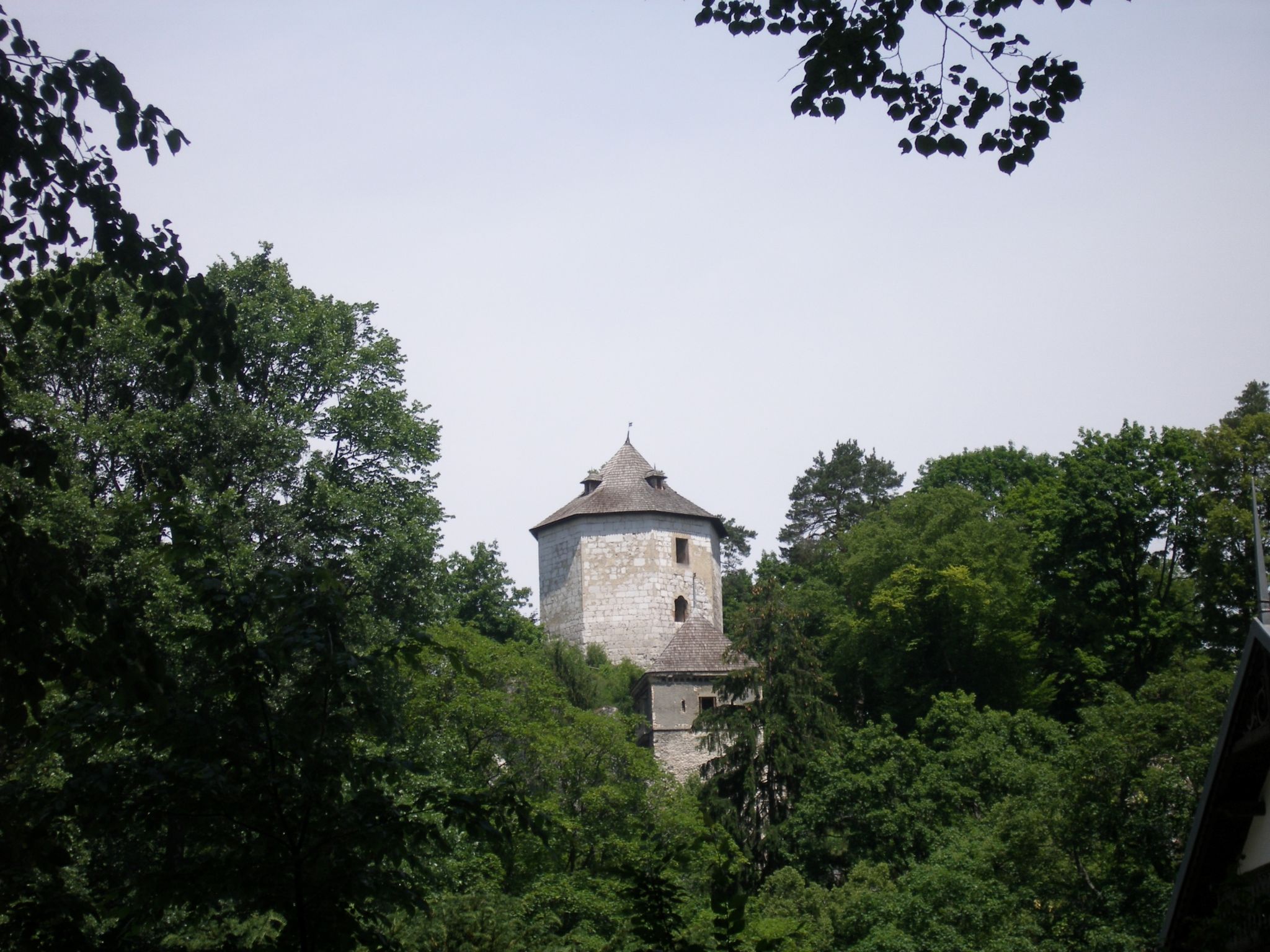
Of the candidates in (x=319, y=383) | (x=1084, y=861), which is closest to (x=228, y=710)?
(x=1084, y=861)

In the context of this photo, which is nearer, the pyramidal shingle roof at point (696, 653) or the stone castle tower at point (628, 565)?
the pyramidal shingle roof at point (696, 653)

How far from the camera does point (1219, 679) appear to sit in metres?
22.4

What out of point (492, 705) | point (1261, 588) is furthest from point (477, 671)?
point (492, 705)

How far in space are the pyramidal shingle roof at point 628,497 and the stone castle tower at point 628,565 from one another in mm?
45

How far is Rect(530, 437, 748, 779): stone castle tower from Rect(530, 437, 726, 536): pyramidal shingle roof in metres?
0.04

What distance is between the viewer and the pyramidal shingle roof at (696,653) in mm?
41250

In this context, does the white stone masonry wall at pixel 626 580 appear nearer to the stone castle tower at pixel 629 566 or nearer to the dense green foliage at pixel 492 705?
the stone castle tower at pixel 629 566

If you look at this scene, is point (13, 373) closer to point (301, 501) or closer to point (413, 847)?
point (413, 847)

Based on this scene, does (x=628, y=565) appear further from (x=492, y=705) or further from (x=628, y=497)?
(x=492, y=705)

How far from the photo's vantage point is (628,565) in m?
50.7

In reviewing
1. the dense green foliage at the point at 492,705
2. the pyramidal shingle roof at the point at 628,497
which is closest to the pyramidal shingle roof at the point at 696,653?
the dense green foliage at the point at 492,705

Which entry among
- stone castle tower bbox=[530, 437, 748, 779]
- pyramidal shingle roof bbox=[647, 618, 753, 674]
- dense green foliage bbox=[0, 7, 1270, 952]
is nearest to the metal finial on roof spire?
dense green foliage bbox=[0, 7, 1270, 952]

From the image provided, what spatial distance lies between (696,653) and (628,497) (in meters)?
11.2

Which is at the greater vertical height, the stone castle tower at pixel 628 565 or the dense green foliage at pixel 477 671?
the stone castle tower at pixel 628 565
